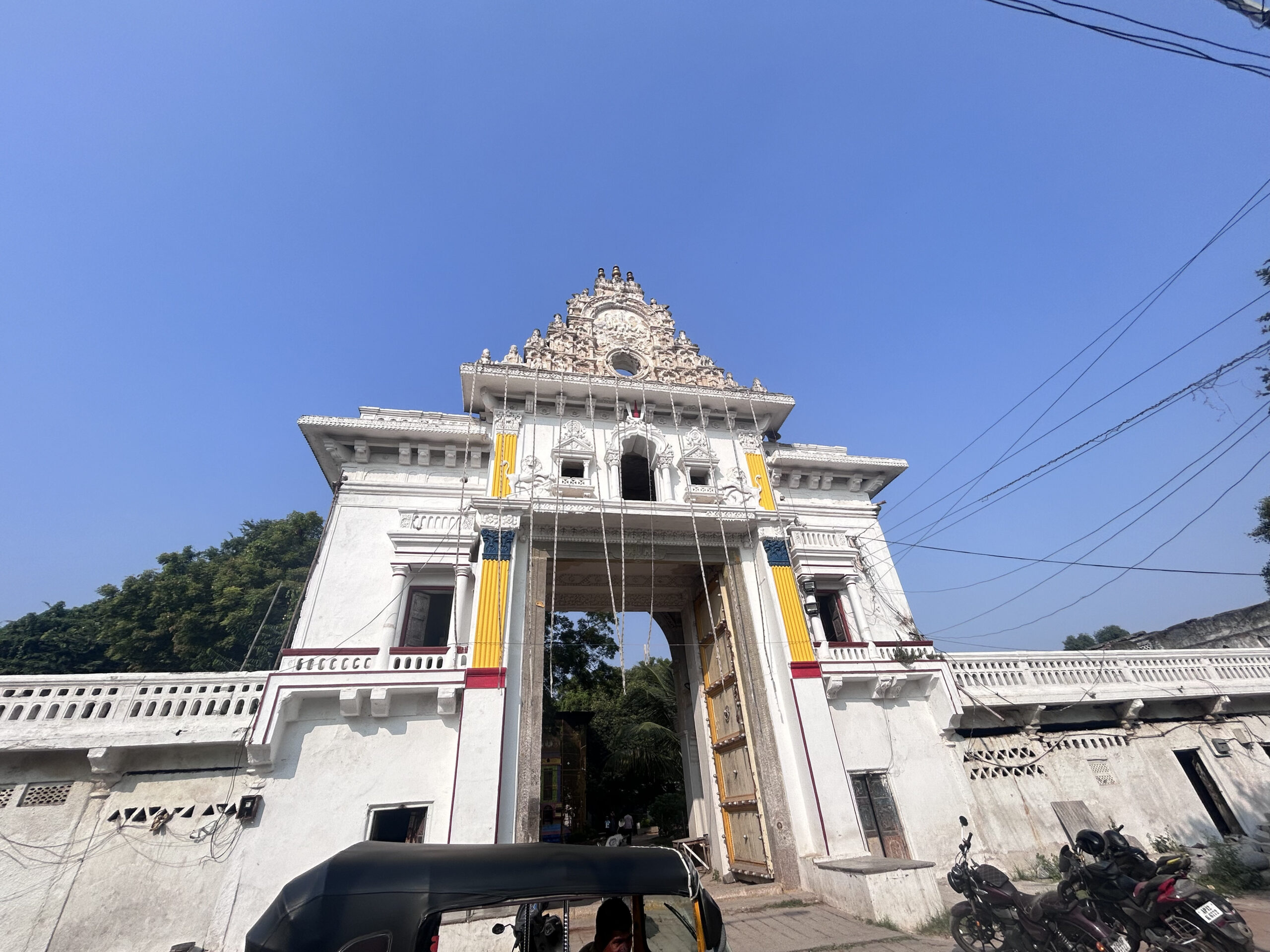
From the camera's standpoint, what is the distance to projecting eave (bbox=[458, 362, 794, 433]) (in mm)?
13188

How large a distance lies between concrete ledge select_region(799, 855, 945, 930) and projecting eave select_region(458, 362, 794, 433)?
9803 millimetres

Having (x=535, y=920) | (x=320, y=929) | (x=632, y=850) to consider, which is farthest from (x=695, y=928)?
(x=320, y=929)

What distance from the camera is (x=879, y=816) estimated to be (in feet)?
33.0

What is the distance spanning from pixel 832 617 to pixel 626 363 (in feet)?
29.4

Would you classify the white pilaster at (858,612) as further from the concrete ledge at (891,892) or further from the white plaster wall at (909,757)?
the concrete ledge at (891,892)

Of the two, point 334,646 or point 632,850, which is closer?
point 632,850

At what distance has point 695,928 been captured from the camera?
3.85m

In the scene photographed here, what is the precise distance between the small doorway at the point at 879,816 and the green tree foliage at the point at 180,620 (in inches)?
782

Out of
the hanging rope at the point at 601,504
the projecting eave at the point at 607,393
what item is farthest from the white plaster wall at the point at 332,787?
the projecting eave at the point at 607,393

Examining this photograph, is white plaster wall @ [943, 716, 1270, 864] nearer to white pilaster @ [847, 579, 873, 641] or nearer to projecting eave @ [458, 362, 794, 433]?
white pilaster @ [847, 579, 873, 641]

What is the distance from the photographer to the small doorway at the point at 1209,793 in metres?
11.0

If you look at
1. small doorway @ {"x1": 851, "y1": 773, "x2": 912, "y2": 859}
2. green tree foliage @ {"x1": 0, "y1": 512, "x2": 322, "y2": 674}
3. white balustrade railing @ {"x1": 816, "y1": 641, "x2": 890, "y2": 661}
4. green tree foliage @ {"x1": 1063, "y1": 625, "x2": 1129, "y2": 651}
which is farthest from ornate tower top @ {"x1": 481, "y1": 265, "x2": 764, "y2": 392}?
green tree foliage @ {"x1": 1063, "y1": 625, "x2": 1129, "y2": 651}

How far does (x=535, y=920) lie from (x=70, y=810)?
8836 mm

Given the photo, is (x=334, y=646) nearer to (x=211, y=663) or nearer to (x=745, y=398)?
(x=745, y=398)
